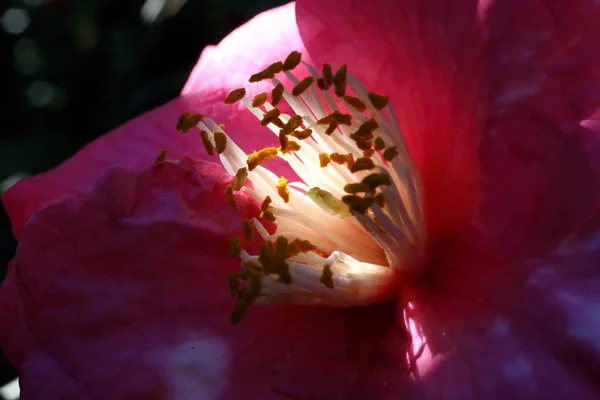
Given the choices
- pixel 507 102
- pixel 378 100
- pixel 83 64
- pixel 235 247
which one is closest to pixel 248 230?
pixel 235 247

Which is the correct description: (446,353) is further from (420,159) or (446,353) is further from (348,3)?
(348,3)

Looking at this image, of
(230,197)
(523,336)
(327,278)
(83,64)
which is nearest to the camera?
(523,336)

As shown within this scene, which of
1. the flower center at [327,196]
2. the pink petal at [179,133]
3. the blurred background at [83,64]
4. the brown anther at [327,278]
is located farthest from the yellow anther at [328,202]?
the blurred background at [83,64]

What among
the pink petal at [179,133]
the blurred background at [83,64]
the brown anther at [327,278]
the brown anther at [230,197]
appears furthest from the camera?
the blurred background at [83,64]

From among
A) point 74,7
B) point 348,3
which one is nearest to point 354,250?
point 348,3

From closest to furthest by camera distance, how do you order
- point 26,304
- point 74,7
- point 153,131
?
point 26,304
point 153,131
point 74,7

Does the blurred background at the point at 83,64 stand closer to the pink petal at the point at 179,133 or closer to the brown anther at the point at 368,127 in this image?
the pink petal at the point at 179,133

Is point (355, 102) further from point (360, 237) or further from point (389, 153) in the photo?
point (360, 237)
